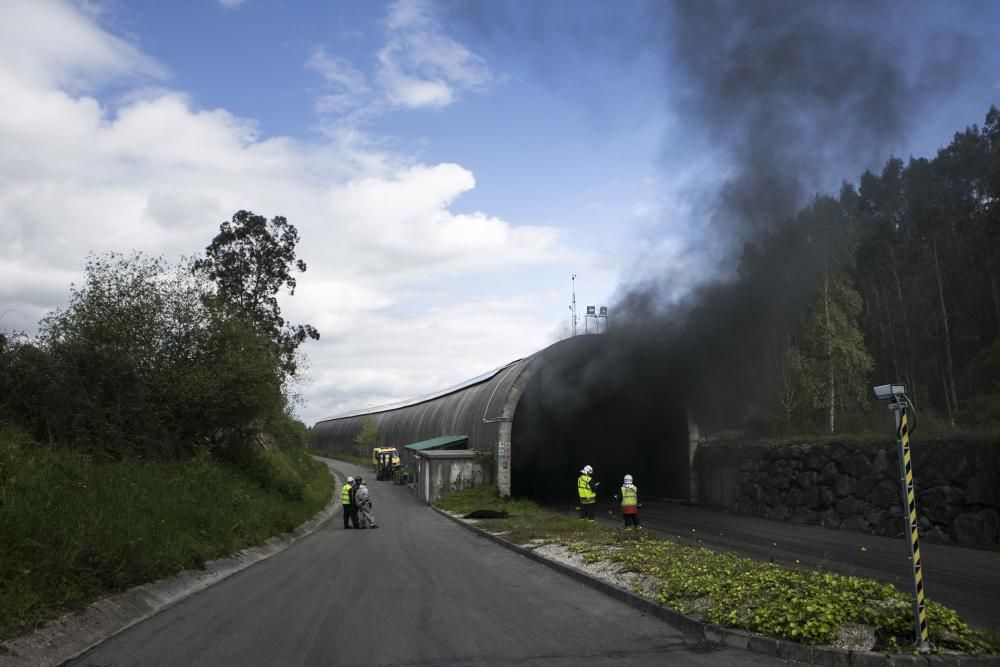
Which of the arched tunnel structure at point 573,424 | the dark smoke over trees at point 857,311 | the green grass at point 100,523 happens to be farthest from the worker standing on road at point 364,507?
the dark smoke over trees at point 857,311

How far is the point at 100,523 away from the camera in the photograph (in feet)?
32.1

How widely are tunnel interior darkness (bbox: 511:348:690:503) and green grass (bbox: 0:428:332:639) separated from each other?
14011mm

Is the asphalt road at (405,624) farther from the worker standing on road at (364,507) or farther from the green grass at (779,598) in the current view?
the worker standing on road at (364,507)

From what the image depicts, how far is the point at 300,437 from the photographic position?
44.8 m

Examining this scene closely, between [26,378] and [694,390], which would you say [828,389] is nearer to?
[694,390]

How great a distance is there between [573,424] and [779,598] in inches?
1051

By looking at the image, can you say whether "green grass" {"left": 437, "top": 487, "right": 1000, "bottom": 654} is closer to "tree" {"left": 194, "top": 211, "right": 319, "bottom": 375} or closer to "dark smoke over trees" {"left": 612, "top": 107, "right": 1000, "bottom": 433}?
"dark smoke over trees" {"left": 612, "top": 107, "right": 1000, "bottom": 433}

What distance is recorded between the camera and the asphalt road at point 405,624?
6953 mm

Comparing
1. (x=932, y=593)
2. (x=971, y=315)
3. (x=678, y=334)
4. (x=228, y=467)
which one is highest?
(x=971, y=315)

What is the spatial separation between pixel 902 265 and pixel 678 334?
24.5m

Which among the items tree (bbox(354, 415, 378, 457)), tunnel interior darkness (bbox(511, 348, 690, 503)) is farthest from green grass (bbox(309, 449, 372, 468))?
tunnel interior darkness (bbox(511, 348, 690, 503))

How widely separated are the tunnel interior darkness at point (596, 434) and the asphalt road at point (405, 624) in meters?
16.1

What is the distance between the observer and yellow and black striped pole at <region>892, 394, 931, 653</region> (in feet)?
21.6

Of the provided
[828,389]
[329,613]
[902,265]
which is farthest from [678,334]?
[902,265]
